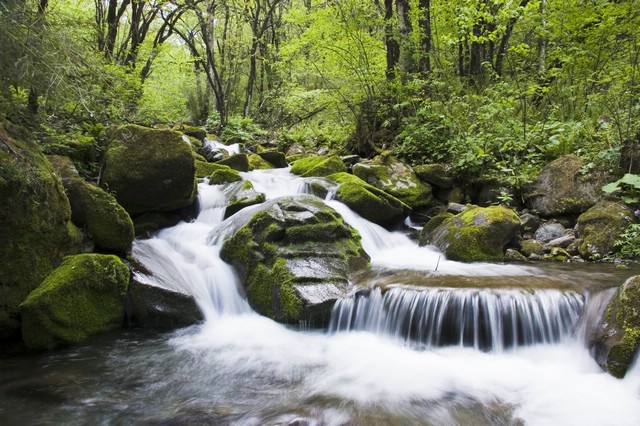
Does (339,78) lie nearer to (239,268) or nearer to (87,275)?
(239,268)

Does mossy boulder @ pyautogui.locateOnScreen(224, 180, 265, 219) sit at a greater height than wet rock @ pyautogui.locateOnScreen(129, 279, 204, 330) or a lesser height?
greater

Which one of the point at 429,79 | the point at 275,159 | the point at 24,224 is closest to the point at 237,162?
the point at 275,159

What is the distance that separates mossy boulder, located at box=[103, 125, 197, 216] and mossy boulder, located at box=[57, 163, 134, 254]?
104 cm

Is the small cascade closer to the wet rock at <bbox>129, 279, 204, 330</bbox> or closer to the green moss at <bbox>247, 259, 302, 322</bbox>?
the green moss at <bbox>247, 259, 302, 322</bbox>

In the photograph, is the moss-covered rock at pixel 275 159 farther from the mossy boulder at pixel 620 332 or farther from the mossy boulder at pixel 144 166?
the mossy boulder at pixel 620 332

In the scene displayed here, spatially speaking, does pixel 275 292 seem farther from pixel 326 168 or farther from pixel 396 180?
pixel 326 168

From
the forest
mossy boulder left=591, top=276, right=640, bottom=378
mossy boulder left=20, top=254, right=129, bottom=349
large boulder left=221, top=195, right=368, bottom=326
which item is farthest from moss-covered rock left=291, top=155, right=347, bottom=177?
mossy boulder left=591, top=276, right=640, bottom=378

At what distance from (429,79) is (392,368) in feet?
25.6

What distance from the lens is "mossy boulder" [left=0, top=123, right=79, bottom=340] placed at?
4.72 metres

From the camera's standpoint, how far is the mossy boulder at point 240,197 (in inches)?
338

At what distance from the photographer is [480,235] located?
7.07 metres

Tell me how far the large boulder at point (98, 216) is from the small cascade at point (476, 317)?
3455 mm

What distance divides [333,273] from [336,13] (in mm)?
8029

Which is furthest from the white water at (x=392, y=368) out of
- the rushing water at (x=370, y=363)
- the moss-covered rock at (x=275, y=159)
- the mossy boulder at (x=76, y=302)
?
the moss-covered rock at (x=275, y=159)
